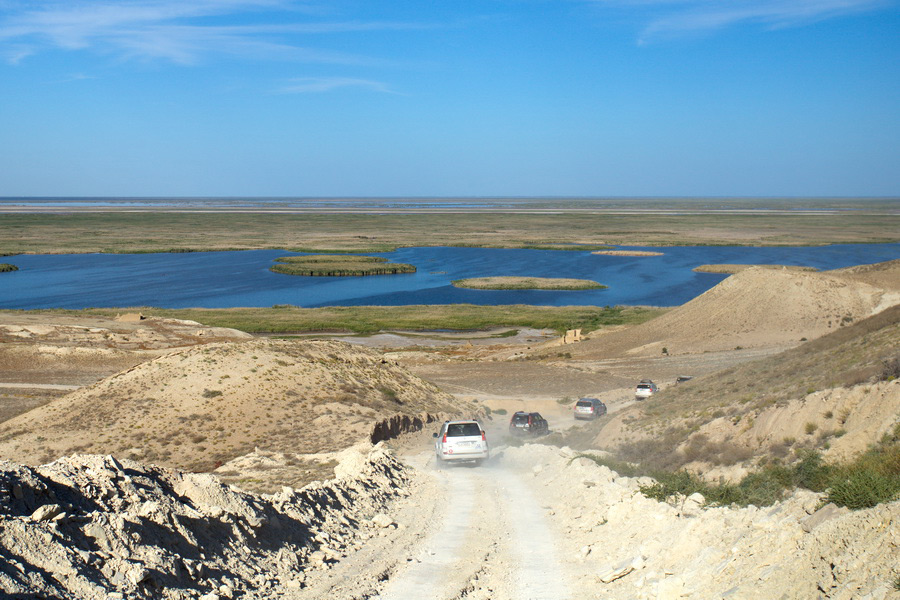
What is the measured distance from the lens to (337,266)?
119438 millimetres

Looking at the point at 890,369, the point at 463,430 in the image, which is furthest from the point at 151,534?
the point at 890,369

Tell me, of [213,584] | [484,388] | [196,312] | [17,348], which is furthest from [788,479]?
[196,312]

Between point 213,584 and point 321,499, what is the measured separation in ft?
13.6

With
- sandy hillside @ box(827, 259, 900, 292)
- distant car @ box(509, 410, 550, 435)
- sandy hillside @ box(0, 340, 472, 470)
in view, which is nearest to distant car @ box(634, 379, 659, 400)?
distant car @ box(509, 410, 550, 435)

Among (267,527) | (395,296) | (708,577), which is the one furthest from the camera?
(395,296)

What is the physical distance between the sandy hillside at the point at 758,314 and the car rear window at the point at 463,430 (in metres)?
33.6

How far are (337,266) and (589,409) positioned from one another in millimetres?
91041

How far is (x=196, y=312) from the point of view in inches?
2965

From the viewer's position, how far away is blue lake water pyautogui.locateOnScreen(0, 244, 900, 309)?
86.3m

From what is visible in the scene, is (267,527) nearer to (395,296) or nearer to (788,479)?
(788,479)

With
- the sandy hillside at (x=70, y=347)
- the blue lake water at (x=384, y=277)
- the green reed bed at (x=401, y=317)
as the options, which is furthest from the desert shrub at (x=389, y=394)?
the blue lake water at (x=384, y=277)

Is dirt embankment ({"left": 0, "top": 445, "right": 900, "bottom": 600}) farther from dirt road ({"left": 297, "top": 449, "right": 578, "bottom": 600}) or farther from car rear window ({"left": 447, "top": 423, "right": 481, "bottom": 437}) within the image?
car rear window ({"left": 447, "top": 423, "right": 481, "bottom": 437})

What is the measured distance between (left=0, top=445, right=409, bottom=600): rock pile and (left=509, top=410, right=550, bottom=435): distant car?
15112 mm

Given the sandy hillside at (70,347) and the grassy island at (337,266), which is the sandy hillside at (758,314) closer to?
the sandy hillside at (70,347)
